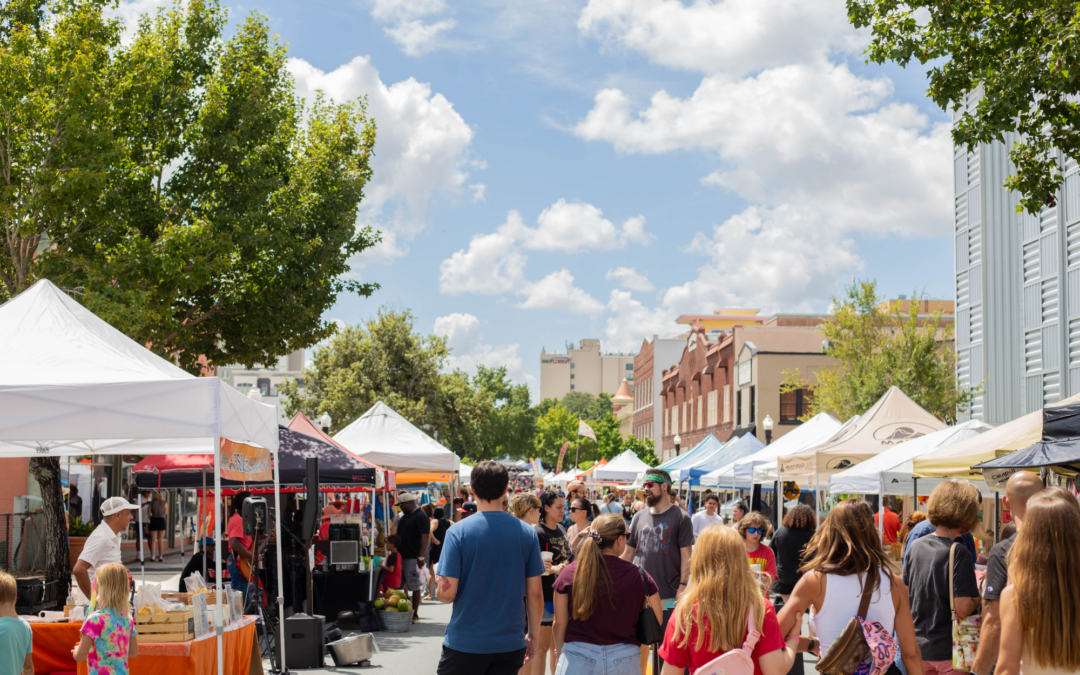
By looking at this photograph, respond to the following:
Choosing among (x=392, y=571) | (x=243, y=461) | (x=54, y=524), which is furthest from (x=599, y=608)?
(x=54, y=524)

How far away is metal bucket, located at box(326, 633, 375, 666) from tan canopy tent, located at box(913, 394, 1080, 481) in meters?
6.94

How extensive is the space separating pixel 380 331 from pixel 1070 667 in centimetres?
4443

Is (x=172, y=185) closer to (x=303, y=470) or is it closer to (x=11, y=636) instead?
(x=303, y=470)

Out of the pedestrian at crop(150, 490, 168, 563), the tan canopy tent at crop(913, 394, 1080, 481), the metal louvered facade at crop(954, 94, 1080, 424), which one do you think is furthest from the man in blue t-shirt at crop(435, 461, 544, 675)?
the pedestrian at crop(150, 490, 168, 563)

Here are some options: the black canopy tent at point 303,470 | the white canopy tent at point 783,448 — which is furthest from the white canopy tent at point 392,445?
the white canopy tent at point 783,448

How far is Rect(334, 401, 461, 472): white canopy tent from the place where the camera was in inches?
776

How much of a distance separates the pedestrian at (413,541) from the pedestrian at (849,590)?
11.4 m

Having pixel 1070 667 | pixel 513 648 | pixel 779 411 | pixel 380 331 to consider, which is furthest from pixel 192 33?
pixel 779 411

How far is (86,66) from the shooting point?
15875 millimetres

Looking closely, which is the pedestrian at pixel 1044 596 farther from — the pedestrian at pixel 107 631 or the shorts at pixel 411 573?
the shorts at pixel 411 573

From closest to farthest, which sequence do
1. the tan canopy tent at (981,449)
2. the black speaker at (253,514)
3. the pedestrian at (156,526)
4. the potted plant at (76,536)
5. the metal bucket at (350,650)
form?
the tan canopy tent at (981,449) < the black speaker at (253,514) < the metal bucket at (350,650) < the potted plant at (76,536) < the pedestrian at (156,526)

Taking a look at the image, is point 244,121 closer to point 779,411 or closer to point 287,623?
point 287,623

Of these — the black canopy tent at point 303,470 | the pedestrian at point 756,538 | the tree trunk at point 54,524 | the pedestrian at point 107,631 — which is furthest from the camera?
the tree trunk at point 54,524

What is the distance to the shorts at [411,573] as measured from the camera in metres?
15.6
